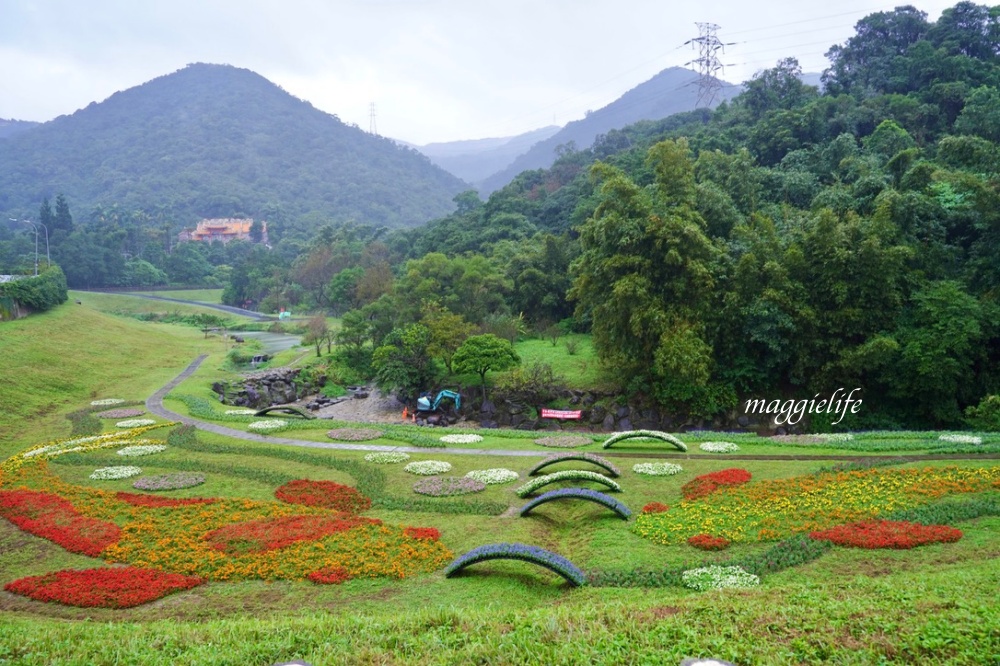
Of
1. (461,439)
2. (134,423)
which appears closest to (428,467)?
(461,439)

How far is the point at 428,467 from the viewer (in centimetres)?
1822

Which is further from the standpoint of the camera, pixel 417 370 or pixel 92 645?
pixel 417 370

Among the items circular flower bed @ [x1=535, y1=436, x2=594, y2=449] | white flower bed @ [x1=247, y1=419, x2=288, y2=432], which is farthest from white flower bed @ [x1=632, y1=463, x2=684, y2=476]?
white flower bed @ [x1=247, y1=419, x2=288, y2=432]

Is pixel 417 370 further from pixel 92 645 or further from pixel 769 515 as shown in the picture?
pixel 92 645

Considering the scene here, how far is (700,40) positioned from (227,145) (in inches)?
6059

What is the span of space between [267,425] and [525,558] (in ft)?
56.5

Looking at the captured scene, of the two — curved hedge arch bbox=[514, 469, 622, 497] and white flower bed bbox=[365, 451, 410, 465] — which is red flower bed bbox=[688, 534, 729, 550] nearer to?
curved hedge arch bbox=[514, 469, 622, 497]

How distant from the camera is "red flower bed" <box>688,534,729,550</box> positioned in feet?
37.3

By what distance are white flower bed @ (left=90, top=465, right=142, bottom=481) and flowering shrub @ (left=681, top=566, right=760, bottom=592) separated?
1625 cm

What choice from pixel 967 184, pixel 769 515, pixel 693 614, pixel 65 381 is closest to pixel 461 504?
pixel 769 515

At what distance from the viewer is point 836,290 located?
2488cm

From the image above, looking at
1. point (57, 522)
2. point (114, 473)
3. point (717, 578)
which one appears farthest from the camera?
point (114, 473)

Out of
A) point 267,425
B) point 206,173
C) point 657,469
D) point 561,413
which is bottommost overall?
point 561,413

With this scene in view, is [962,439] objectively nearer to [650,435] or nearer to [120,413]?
[650,435]
